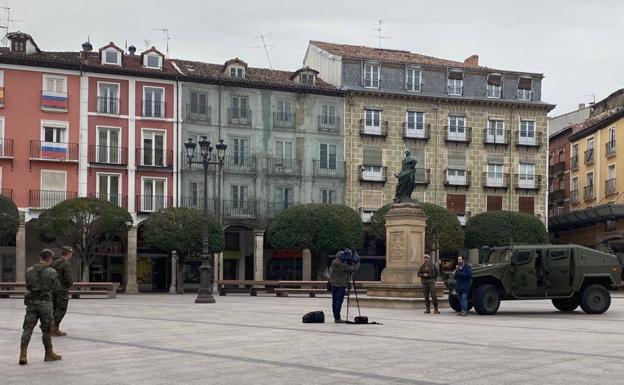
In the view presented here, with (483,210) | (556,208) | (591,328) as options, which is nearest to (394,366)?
(591,328)

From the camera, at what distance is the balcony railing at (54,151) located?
4969 centimetres

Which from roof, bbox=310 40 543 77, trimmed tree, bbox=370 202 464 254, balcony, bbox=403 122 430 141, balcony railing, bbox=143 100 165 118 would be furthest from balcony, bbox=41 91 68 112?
balcony, bbox=403 122 430 141

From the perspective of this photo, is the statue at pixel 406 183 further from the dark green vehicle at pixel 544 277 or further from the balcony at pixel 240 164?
the balcony at pixel 240 164

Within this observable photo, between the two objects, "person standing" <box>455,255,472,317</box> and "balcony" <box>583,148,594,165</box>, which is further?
"balcony" <box>583,148,594,165</box>

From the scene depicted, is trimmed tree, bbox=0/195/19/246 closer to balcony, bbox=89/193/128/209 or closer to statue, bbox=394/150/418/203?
balcony, bbox=89/193/128/209

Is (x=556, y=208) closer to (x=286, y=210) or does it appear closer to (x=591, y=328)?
(x=286, y=210)

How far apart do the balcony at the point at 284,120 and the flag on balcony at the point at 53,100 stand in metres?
12.4

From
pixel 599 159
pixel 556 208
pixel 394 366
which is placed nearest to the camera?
pixel 394 366

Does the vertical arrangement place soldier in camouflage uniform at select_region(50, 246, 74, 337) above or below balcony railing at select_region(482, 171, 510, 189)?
below

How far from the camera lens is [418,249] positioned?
2720 centimetres

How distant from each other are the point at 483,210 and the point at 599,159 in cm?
1021

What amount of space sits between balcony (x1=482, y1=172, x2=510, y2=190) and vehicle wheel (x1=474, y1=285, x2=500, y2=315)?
36109 mm

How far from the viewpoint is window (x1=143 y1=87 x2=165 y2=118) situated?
52.8 meters

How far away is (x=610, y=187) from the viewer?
2399 inches
